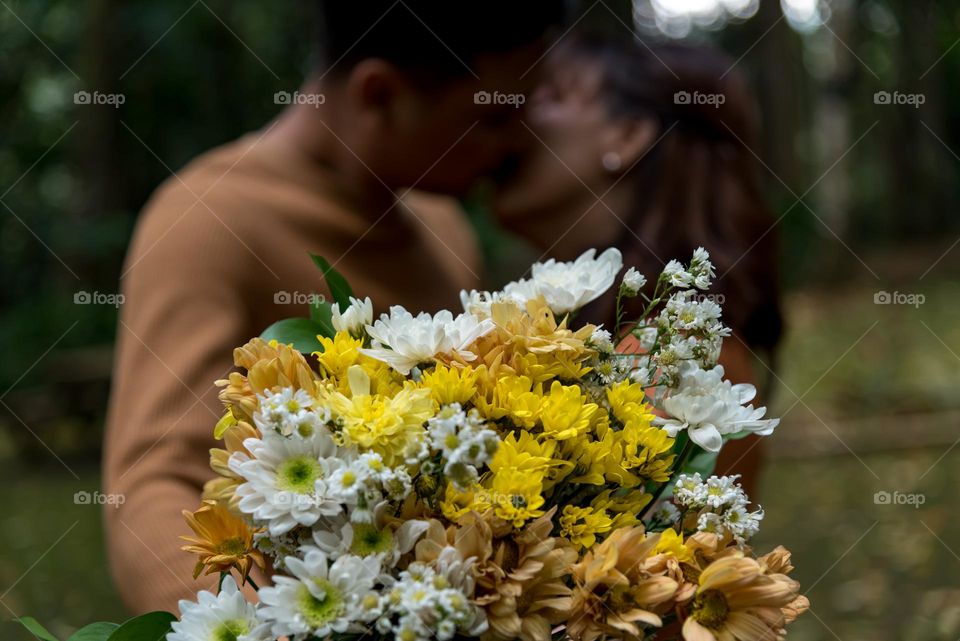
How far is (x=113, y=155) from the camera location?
8.97m

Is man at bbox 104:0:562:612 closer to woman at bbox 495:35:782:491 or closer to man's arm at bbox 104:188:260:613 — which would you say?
man's arm at bbox 104:188:260:613

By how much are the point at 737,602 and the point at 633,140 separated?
1.63 metres

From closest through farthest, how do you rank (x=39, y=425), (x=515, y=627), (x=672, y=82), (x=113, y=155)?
(x=515, y=627), (x=672, y=82), (x=39, y=425), (x=113, y=155)

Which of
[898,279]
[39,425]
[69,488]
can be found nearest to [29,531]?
[69,488]

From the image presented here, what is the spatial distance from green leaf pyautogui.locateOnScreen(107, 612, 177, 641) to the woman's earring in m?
1.63

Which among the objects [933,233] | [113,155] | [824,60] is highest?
[824,60]

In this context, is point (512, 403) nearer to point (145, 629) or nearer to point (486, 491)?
point (486, 491)

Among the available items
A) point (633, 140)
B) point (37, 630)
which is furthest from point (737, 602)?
point (633, 140)

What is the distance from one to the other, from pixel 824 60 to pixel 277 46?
1166 cm

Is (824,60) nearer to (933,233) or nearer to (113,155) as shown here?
(933,233)

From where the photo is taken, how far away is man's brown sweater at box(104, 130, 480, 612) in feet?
5.23

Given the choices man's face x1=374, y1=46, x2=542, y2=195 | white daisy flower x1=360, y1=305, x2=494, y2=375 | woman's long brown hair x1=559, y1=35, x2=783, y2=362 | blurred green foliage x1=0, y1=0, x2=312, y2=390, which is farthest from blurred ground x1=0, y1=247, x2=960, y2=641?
blurred green foliage x1=0, y1=0, x2=312, y2=390

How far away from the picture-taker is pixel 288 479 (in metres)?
0.84

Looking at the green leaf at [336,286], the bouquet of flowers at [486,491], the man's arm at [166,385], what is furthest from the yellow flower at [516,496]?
the man's arm at [166,385]
